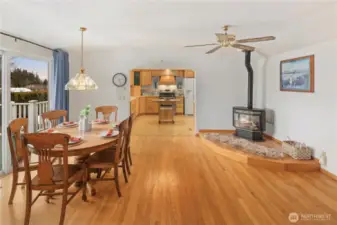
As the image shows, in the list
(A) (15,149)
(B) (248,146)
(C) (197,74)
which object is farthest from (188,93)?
(A) (15,149)

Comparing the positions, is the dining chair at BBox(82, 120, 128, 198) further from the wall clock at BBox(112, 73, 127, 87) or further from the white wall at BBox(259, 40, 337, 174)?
the wall clock at BBox(112, 73, 127, 87)

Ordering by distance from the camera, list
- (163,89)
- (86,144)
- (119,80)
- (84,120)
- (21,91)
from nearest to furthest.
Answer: (86,144) < (84,120) < (21,91) < (119,80) < (163,89)

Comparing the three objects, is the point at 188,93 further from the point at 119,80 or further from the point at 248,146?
the point at 248,146

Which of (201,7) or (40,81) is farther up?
(201,7)

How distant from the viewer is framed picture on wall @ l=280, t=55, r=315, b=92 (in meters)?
4.36

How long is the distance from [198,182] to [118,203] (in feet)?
4.08

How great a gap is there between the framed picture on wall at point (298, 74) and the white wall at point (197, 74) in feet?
4.79

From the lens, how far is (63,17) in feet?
11.1

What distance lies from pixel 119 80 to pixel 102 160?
146 inches

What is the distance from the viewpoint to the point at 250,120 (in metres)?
5.67

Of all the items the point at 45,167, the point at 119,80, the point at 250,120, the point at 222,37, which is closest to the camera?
the point at 45,167

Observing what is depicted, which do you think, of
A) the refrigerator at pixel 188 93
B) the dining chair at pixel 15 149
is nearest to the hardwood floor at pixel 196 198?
the dining chair at pixel 15 149

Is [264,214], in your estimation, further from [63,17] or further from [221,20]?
[63,17]

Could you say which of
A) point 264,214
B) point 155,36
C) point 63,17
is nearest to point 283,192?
point 264,214
